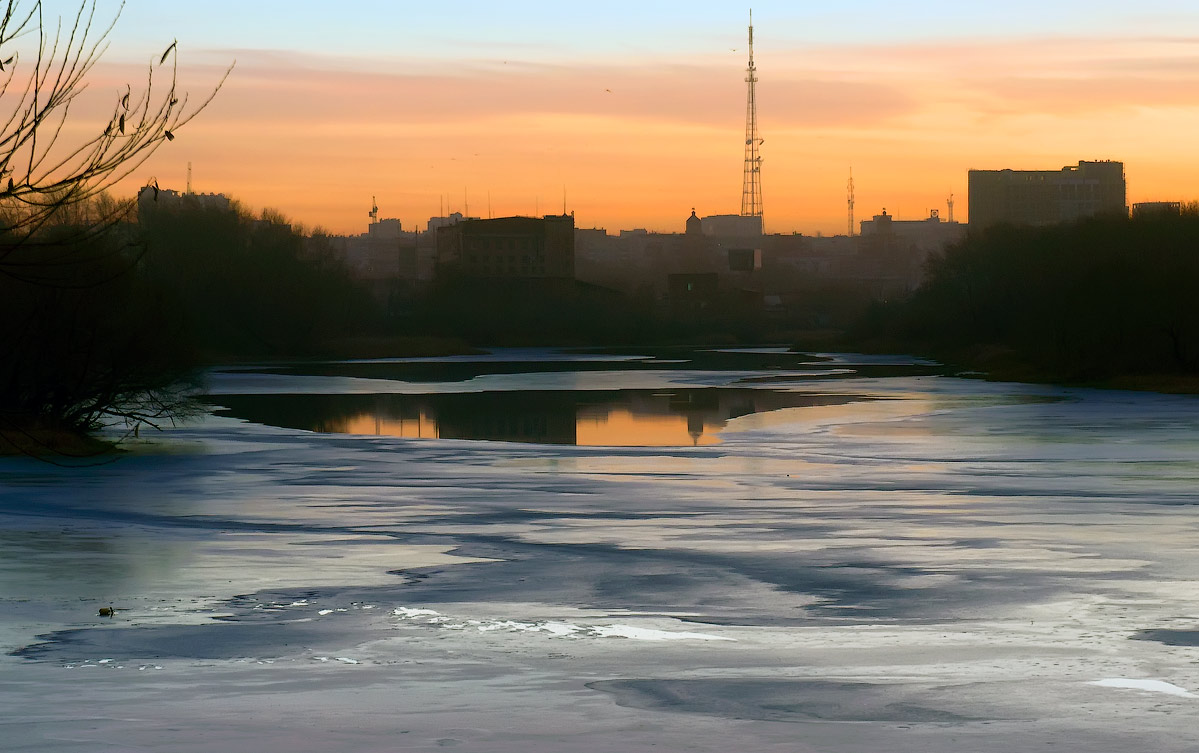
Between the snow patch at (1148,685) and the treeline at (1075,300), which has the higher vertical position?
the treeline at (1075,300)

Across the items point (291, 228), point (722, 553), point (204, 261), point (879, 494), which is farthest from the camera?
point (291, 228)

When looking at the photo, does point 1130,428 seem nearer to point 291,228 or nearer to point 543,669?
point 543,669

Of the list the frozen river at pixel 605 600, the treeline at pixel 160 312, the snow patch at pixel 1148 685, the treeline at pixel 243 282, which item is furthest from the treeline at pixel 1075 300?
the snow patch at pixel 1148 685

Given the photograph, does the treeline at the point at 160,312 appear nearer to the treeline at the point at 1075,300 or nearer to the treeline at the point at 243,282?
the treeline at the point at 243,282

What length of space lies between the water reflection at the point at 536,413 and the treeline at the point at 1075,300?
1401 cm

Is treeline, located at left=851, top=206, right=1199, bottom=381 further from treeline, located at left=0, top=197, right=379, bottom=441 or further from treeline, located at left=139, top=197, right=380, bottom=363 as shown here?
treeline, located at left=139, top=197, right=380, bottom=363

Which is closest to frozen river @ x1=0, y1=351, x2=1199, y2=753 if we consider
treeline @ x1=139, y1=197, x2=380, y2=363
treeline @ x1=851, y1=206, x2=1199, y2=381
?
treeline @ x1=851, y1=206, x2=1199, y2=381

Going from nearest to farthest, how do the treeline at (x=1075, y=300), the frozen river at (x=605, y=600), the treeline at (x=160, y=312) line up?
the frozen river at (x=605, y=600)
the treeline at (x=160, y=312)
the treeline at (x=1075, y=300)

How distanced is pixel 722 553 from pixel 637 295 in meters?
151

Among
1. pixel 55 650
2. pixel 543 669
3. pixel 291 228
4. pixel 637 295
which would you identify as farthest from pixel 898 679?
pixel 637 295

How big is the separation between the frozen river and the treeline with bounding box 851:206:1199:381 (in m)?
30.8

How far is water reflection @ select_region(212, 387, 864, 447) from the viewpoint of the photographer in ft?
122

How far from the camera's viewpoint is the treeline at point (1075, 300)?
60.0m

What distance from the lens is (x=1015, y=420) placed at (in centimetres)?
3969
